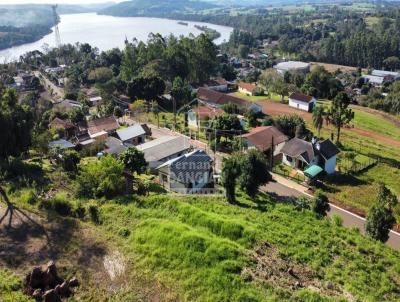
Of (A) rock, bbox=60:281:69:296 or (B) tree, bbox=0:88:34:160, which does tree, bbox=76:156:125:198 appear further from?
(A) rock, bbox=60:281:69:296

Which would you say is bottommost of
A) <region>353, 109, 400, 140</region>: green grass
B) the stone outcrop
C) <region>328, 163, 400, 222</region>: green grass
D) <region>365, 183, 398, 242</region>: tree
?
<region>353, 109, 400, 140</region>: green grass

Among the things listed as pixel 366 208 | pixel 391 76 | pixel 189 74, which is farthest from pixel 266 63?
pixel 366 208

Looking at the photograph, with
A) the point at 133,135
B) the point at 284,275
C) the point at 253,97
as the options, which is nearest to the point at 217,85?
the point at 253,97

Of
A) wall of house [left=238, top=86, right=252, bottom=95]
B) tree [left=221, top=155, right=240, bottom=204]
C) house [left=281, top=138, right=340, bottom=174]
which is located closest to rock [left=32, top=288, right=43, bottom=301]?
tree [left=221, top=155, right=240, bottom=204]

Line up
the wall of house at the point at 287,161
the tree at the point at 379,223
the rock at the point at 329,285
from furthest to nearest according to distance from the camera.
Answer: the wall of house at the point at 287,161, the tree at the point at 379,223, the rock at the point at 329,285

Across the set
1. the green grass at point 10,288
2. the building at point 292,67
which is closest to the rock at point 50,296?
the green grass at point 10,288

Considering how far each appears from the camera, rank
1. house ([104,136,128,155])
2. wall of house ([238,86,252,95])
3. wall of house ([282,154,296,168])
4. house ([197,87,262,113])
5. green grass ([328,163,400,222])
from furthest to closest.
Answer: wall of house ([238,86,252,95]), house ([197,87,262,113]), wall of house ([282,154,296,168]), house ([104,136,128,155]), green grass ([328,163,400,222])

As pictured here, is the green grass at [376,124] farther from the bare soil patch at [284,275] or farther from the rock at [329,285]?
the rock at [329,285]
